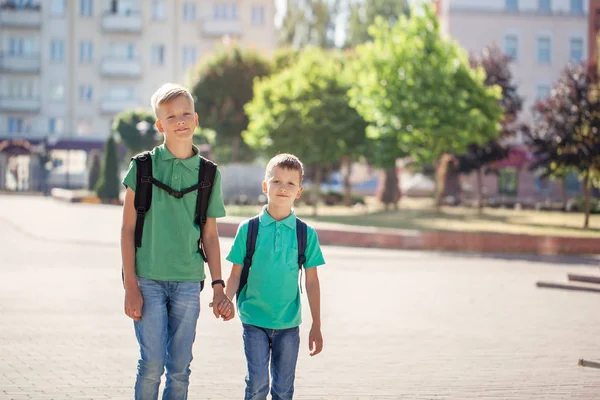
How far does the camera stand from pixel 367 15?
94188 millimetres

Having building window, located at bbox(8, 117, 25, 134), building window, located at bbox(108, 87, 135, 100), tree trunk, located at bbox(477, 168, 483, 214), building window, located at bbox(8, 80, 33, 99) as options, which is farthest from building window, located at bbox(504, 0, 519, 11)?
building window, located at bbox(8, 117, 25, 134)

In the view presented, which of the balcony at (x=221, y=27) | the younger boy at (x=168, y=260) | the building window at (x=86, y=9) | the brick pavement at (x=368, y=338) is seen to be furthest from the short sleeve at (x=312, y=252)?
the building window at (x=86, y=9)

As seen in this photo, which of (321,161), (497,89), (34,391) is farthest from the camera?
(321,161)

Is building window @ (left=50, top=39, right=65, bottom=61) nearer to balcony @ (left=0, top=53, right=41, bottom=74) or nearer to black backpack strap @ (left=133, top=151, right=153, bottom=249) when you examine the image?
balcony @ (left=0, top=53, right=41, bottom=74)

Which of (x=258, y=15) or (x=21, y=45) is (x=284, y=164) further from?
(x=21, y=45)

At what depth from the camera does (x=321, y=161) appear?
4631 centimetres

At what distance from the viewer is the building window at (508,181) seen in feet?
234

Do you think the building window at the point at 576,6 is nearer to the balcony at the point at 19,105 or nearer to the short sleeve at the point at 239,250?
the balcony at the point at 19,105

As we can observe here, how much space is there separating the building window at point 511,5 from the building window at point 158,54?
25.2 meters

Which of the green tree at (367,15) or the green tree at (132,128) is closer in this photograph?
the green tree at (132,128)

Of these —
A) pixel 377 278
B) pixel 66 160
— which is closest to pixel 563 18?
pixel 66 160

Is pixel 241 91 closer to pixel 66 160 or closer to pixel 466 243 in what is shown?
pixel 66 160

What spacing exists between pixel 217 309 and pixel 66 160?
79.2 m

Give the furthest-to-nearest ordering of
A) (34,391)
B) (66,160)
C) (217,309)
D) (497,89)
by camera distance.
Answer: (66,160)
(497,89)
(34,391)
(217,309)
